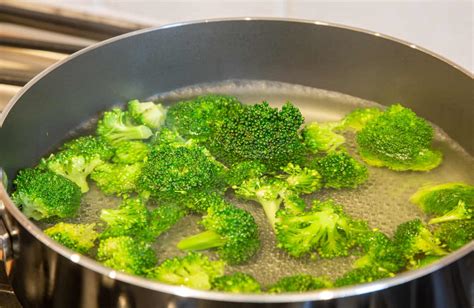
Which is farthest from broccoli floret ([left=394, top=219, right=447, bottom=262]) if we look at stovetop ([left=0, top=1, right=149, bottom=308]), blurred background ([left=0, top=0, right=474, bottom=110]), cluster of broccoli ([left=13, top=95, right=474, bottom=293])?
stovetop ([left=0, top=1, right=149, bottom=308])

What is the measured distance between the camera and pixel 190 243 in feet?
3.25

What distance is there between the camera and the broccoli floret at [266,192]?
1.06m

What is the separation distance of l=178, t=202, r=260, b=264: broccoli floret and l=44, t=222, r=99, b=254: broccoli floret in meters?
0.14

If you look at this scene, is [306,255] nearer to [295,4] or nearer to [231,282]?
[231,282]

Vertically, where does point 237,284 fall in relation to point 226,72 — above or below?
below

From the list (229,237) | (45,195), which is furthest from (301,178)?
(45,195)

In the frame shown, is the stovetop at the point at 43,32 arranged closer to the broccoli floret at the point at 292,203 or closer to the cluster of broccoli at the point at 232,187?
the cluster of broccoli at the point at 232,187

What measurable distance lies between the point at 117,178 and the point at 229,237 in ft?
0.85

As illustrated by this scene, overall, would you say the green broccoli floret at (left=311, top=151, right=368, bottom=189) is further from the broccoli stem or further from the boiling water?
the broccoli stem

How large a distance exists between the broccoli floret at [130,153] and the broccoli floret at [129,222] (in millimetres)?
153

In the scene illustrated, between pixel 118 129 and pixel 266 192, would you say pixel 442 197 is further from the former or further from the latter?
pixel 118 129

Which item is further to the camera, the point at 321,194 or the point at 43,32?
the point at 43,32

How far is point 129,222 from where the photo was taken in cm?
99

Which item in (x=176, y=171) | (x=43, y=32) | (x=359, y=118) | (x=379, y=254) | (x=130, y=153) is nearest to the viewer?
(x=379, y=254)
